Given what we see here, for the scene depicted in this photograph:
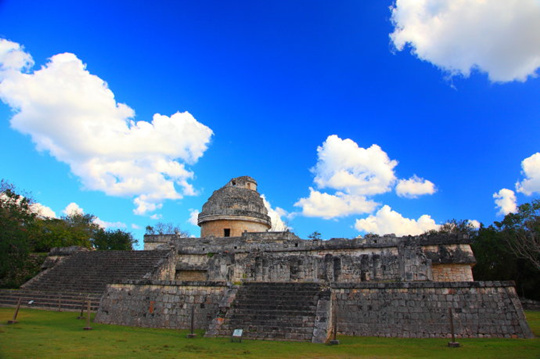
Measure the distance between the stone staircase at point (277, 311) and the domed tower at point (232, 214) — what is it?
13.1 meters

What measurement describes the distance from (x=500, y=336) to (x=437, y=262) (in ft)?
26.0

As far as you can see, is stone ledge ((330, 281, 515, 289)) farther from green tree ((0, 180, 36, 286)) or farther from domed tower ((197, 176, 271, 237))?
green tree ((0, 180, 36, 286))

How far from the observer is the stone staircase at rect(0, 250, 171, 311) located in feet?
60.3

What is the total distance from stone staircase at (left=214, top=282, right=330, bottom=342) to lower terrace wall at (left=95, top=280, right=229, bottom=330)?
117cm

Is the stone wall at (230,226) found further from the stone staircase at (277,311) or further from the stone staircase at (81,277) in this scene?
the stone staircase at (277,311)

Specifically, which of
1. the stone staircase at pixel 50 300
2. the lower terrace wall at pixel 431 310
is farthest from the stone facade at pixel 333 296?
the stone staircase at pixel 50 300

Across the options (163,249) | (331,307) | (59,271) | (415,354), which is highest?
(163,249)

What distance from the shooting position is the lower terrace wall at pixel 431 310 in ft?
36.1

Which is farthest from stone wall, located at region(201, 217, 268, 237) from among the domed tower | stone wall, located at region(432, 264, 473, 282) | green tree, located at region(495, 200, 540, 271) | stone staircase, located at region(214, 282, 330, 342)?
green tree, located at region(495, 200, 540, 271)

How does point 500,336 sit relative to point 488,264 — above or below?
below

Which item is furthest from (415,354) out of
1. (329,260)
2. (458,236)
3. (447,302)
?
(458,236)

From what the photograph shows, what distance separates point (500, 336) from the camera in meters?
10.8

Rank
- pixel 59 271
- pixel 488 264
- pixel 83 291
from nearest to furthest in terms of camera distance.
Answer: pixel 83 291, pixel 59 271, pixel 488 264

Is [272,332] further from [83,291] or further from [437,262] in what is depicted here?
[83,291]
